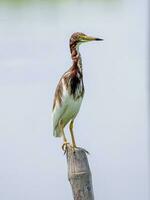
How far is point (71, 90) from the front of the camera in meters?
4.32

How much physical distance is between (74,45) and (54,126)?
428 mm

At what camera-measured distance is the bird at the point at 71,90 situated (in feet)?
14.2

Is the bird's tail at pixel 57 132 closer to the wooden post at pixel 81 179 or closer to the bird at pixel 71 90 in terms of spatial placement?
the bird at pixel 71 90

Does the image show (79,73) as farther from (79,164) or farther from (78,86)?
(79,164)

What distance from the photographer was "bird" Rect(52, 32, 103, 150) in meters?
4.32

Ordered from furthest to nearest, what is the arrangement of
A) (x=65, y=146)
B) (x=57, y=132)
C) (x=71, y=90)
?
1. (x=57, y=132)
2. (x=71, y=90)
3. (x=65, y=146)

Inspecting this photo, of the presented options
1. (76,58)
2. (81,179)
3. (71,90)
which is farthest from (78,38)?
(81,179)

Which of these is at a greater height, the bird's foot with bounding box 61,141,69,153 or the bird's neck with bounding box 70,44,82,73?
the bird's neck with bounding box 70,44,82,73

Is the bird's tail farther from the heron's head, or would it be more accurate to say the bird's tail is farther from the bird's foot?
the heron's head

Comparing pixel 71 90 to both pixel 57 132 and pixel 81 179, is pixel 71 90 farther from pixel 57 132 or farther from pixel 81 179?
pixel 81 179

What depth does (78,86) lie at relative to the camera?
435 centimetres

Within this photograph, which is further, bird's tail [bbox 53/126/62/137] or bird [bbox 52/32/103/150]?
bird's tail [bbox 53/126/62/137]

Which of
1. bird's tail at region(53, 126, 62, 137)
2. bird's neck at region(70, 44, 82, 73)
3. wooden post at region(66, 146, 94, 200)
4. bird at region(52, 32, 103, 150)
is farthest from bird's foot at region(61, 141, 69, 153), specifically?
wooden post at region(66, 146, 94, 200)

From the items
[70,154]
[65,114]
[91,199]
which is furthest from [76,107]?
[91,199]
